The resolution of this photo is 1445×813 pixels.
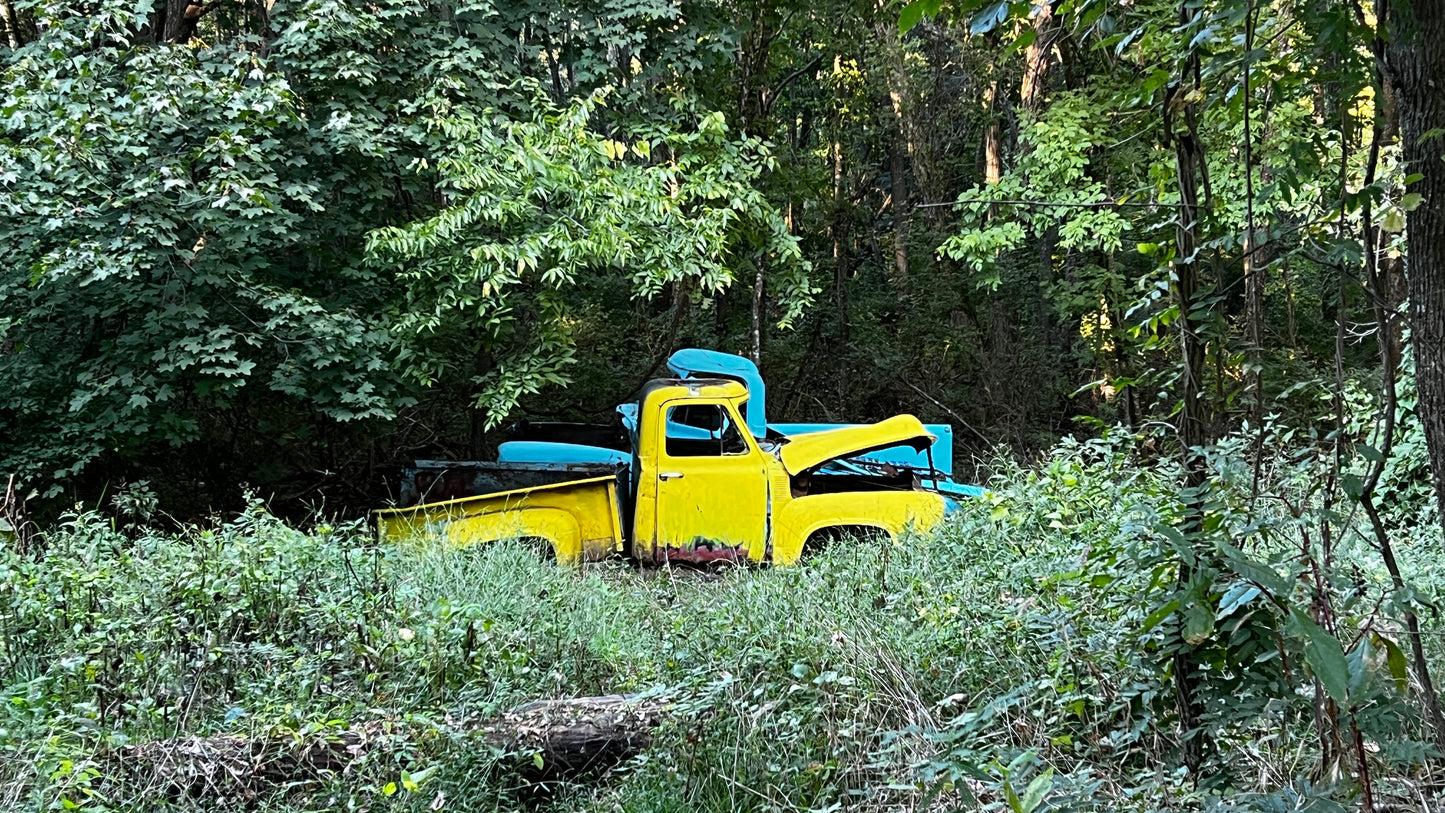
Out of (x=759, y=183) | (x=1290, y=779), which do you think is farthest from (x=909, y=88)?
(x=1290, y=779)

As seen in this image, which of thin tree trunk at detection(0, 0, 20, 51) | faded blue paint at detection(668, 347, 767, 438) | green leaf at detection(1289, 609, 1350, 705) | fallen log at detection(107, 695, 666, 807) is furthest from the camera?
thin tree trunk at detection(0, 0, 20, 51)

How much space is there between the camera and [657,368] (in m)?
12.7

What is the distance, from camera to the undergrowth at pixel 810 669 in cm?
215

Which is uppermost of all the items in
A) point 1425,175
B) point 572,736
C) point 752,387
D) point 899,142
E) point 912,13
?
point 899,142

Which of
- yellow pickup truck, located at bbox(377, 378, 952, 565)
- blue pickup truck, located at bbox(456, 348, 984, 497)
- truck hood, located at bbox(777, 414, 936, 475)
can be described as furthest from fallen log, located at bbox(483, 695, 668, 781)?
blue pickup truck, located at bbox(456, 348, 984, 497)

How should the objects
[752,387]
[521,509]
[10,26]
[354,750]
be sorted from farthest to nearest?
[10,26] < [752,387] < [521,509] < [354,750]

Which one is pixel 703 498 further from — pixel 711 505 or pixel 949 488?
pixel 949 488

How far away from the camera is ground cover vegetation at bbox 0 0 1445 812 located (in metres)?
2.19

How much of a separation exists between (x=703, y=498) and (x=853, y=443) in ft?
4.08

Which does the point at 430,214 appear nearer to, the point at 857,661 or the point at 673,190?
the point at 673,190

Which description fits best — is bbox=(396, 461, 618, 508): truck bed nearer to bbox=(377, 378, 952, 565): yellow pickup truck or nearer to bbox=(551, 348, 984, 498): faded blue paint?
bbox=(377, 378, 952, 565): yellow pickup truck

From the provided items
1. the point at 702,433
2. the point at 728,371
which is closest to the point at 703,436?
the point at 702,433

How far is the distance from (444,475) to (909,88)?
10794mm

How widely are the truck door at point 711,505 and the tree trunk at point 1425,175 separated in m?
5.46
